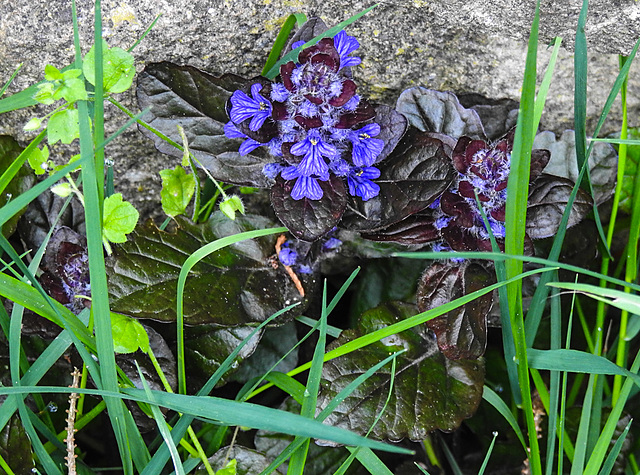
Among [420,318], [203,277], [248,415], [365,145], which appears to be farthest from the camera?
[203,277]

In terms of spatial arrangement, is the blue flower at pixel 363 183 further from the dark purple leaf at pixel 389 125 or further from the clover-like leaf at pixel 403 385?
the clover-like leaf at pixel 403 385

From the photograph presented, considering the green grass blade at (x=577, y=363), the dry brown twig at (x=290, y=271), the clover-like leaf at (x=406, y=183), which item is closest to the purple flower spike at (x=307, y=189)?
the clover-like leaf at (x=406, y=183)

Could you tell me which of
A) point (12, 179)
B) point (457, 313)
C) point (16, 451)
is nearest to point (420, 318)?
point (457, 313)

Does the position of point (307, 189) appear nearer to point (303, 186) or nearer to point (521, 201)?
point (303, 186)

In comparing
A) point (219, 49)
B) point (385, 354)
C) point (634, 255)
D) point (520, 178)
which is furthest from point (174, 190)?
point (634, 255)

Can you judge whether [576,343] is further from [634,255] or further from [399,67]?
[399,67]

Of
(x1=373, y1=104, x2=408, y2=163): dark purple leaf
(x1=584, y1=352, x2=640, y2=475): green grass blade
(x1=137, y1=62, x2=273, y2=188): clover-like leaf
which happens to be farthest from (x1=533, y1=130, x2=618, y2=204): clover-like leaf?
(x1=137, y1=62, x2=273, y2=188): clover-like leaf
